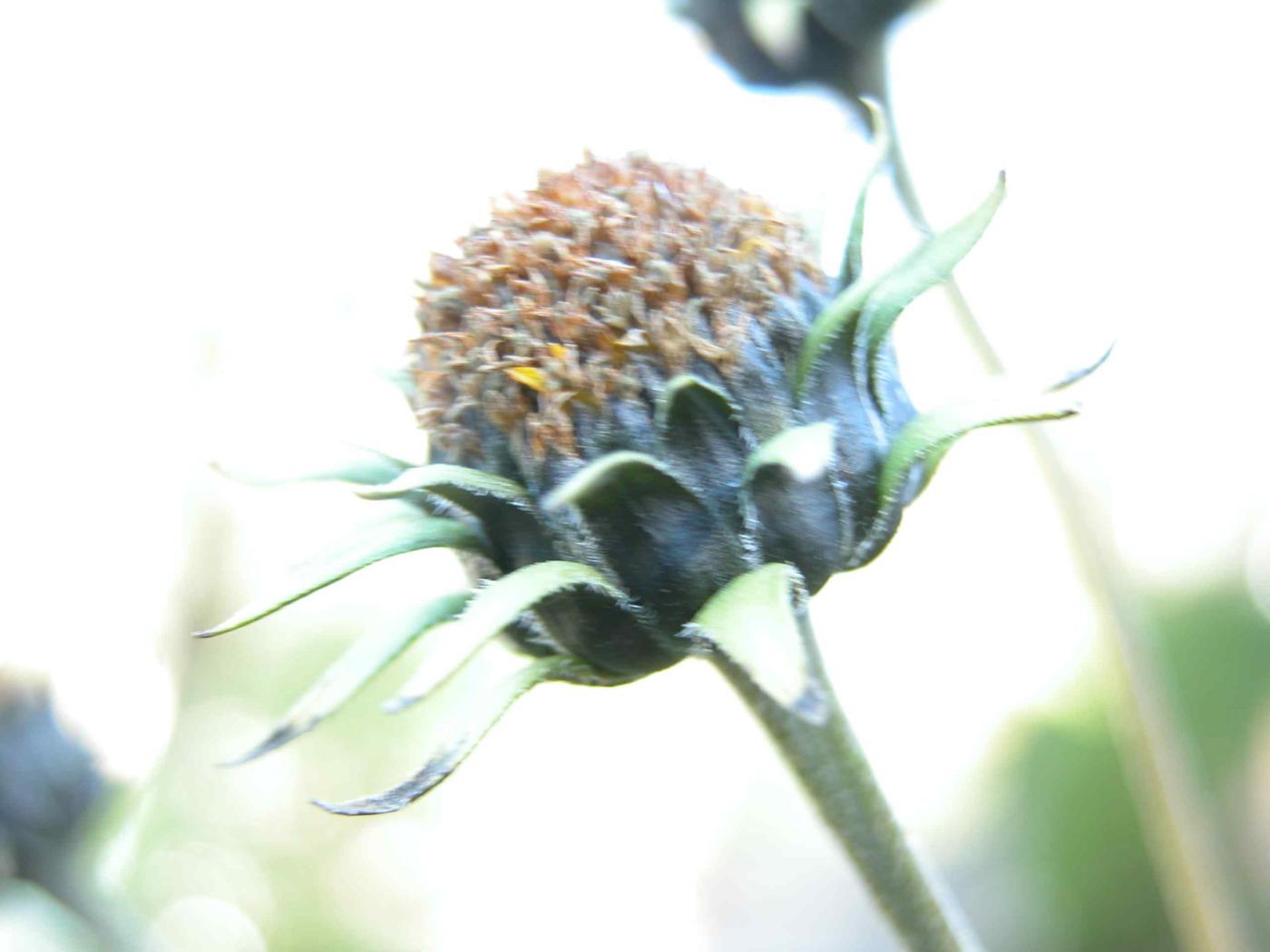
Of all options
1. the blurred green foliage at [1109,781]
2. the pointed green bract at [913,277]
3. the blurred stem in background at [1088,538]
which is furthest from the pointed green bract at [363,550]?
the blurred green foliage at [1109,781]

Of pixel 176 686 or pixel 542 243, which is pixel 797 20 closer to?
pixel 542 243

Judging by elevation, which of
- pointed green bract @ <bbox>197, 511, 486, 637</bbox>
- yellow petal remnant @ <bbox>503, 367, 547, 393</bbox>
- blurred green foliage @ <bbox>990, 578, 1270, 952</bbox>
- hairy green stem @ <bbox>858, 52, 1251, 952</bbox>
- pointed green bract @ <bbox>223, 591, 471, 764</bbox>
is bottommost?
blurred green foliage @ <bbox>990, 578, 1270, 952</bbox>

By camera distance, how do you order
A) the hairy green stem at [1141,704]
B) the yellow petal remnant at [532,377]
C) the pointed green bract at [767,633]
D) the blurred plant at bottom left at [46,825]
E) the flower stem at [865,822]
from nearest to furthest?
1. the pointed green bract at [767,633]
2. the yellow petal remnant at [532,377]
3. the flower stem at [865,822]
4. the hairy green stem at [1141,704]
5. the blurred plant at bottom left at [46,825]

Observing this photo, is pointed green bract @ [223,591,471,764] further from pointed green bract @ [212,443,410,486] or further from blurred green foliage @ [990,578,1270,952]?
blurred green foliage @ [990,578,1270,952]

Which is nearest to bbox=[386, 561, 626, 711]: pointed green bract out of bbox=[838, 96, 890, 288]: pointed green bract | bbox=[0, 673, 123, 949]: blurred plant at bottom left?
bbox=[838, 96, 890, 288]: pointed green bract

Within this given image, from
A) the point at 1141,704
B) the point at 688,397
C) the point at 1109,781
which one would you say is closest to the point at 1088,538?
the point at 1141,704

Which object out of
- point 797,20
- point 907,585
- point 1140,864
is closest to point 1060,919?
point 1140,864

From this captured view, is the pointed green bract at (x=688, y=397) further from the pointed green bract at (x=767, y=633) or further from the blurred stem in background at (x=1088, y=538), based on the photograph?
the blurred stem in background at (x=1088, y=538)
